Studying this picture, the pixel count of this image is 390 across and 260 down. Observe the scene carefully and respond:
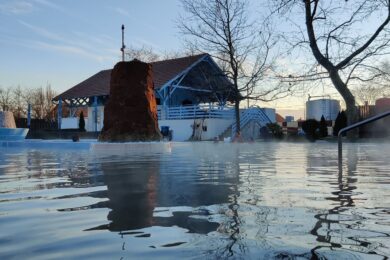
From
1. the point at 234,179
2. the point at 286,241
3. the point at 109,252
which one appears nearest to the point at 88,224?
the point at 109,252

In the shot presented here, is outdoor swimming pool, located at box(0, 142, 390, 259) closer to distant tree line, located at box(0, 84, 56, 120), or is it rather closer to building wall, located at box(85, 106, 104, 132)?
building wall, located at box(85, 106, 104, 132)

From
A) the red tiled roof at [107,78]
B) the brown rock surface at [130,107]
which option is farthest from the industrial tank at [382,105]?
the brown rock surface at [130,107]

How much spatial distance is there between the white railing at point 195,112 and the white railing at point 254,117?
3.38ft

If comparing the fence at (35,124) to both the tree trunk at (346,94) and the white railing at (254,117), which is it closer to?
the white railing at (254,117)

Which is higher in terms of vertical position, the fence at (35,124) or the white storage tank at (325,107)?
the white storage tank at (325,107)

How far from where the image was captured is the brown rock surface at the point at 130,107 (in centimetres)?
1557

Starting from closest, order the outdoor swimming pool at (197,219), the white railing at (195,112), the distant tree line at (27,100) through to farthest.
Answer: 1. the outdoor swimming pool at (197,219)
2. the white railing at (195,112)
3. the distant tree line at (27,100)

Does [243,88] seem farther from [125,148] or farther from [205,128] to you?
[125,148]

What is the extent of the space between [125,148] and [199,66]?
20538mm

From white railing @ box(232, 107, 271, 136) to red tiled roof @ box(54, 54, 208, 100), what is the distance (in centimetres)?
558

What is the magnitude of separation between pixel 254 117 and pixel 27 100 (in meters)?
52.5

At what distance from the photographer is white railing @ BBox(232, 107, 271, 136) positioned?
31.5m

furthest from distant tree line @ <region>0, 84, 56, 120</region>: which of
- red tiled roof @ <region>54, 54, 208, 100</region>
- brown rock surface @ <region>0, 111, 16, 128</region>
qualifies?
brown rock surface @ <region>0, 111, 16, 128</region>

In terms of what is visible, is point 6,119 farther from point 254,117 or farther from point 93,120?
point 254,117
